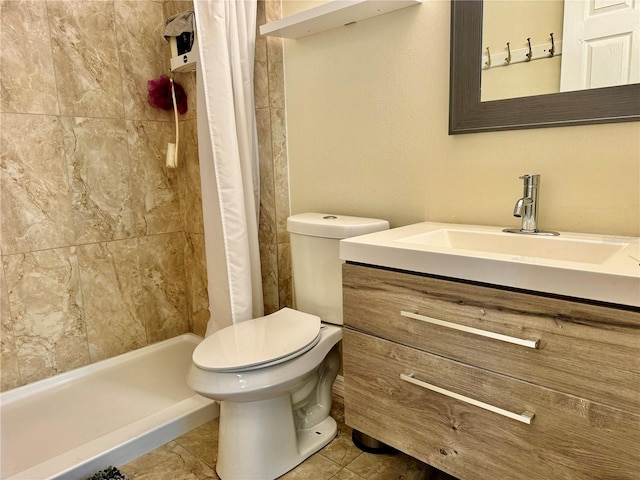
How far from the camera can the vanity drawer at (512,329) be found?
773 millimetres

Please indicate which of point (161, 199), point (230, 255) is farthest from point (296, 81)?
point (161, 199)

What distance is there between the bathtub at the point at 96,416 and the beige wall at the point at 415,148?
1004 mm

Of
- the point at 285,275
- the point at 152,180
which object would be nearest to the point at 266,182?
the point at 285,275

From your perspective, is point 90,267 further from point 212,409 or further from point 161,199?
point 212,409

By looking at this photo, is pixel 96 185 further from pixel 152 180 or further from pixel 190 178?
pixel 190 178

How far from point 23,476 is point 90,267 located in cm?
90

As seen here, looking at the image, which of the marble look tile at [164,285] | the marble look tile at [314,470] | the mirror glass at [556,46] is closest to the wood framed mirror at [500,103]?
the mirror glass at [556,46]

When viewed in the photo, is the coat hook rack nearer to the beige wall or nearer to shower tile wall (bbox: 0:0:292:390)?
the beige wall

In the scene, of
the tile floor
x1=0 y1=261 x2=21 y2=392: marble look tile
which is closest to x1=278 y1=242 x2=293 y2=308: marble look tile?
the tile floor

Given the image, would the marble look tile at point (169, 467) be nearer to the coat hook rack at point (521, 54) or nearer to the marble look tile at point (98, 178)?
the marble look tile at point (98, 178)

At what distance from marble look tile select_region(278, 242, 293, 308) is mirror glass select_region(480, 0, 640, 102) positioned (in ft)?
3.36

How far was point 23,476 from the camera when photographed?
1.34 meters

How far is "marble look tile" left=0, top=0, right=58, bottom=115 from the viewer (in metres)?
1.67

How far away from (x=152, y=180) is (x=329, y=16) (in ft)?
4.01
